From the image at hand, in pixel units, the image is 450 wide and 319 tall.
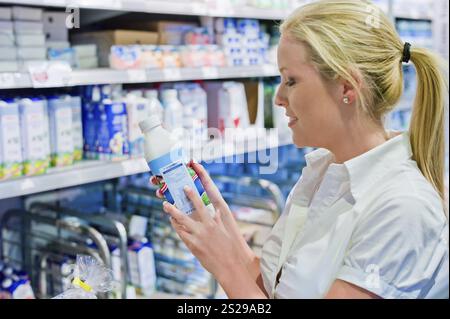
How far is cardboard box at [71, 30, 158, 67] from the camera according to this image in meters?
2.22

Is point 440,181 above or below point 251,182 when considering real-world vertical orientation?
above

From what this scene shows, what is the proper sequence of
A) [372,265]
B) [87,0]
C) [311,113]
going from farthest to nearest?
[87,0], [311,113], [372,265]

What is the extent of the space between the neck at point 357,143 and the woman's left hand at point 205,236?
0.32 metres

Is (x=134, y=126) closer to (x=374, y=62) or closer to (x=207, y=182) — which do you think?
(x=207, y=182)

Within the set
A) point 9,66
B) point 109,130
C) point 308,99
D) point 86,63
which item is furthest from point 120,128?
point 308,99

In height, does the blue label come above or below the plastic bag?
above

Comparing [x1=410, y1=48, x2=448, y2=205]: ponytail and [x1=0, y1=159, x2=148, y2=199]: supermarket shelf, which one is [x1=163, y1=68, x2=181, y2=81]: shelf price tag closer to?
[x1=0, y1=159, x2=148, y2=199]: supermarket shelf

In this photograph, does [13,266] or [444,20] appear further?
[444,20]

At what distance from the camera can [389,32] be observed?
3.92 feet

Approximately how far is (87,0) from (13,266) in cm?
107

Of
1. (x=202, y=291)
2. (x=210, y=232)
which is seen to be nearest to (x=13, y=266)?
(x=202, y=291)

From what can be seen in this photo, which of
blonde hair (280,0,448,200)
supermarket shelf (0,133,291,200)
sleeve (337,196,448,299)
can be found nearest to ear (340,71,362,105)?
blonde hair (280,0,448,200)

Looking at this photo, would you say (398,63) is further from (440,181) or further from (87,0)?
(87,0)

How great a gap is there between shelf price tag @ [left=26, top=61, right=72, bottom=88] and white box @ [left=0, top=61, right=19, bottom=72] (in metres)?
0.04
